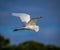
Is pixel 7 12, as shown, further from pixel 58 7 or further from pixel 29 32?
pixel 58 7

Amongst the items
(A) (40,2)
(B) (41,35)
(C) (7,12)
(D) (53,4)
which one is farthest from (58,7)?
(C) (7,12)

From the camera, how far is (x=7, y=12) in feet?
6.91

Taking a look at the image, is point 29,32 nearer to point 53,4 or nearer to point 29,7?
point 29,7

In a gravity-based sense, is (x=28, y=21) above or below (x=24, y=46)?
above

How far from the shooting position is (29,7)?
2.15m

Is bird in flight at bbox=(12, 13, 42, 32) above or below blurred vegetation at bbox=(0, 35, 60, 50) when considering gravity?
above

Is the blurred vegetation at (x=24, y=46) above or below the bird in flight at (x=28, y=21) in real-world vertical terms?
below

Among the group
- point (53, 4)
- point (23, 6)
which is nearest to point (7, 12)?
point (23, 6)

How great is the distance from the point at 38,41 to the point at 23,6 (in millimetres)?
371

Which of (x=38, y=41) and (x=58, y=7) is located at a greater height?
(x=58, y=7)

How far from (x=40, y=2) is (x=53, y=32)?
33 centimetres

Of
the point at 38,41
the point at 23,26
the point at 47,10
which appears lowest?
the point at 38,41

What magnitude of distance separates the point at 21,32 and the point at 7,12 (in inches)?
9.2

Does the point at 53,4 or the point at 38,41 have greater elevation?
the point at 53,4
